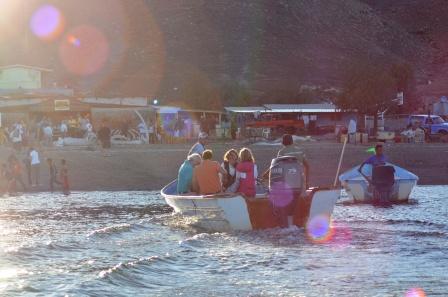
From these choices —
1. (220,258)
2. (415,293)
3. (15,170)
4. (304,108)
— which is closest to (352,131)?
(304,108)

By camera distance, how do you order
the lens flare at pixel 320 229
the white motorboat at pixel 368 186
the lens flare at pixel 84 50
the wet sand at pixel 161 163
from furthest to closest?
the lens flare at pixel 84 50, the wet sand at pixel 161 163, the white motorboat at pixel 368 186, the lens flare at pixel 320 229

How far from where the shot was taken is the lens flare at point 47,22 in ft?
318

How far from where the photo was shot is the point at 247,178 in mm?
16609

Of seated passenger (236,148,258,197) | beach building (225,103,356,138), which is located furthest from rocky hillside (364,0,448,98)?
seated passenger (236,148,258,197)

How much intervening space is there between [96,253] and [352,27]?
94.4 meters

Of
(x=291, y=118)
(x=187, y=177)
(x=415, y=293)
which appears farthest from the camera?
(x=291, y=118)

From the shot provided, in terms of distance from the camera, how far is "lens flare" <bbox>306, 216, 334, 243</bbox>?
14.9 meters

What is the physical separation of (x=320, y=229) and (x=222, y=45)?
7088 cm

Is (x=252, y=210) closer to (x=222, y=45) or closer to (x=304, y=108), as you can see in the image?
(x=304, y=108)

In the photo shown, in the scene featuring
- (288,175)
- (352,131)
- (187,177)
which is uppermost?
(352,131)

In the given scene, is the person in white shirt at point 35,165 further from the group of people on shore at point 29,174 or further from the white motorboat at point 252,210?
the white motorboat at point 252,210

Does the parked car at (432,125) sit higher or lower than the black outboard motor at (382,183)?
higher

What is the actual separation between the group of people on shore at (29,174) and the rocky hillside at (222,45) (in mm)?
28420

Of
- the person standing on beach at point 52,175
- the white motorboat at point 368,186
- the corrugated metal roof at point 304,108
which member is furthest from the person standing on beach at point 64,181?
the corrugated metal roof at point 304,108
